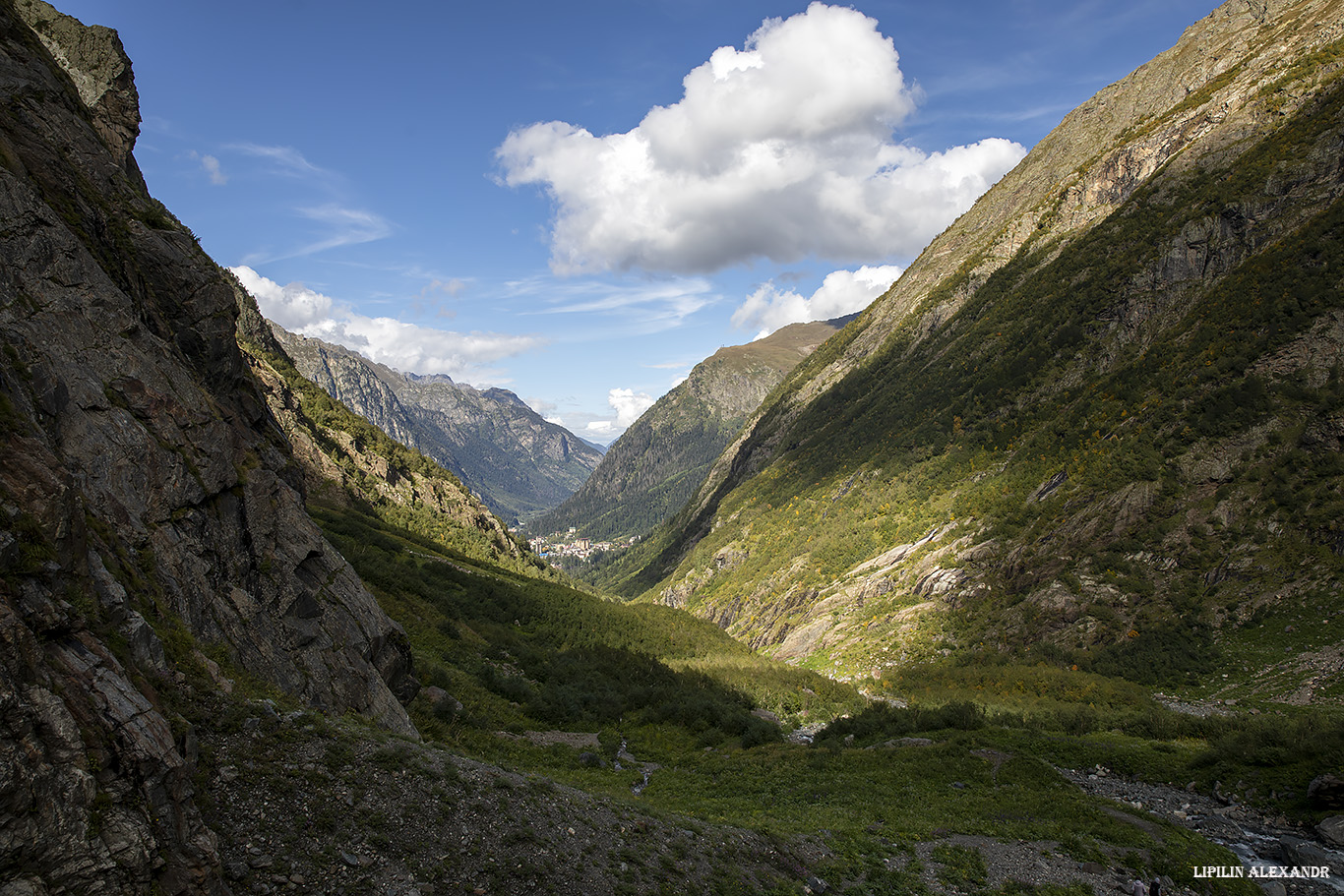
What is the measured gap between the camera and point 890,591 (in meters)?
53.1

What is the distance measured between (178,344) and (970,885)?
1223 inches

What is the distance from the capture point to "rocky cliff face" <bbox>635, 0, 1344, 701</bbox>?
31250 millimetres

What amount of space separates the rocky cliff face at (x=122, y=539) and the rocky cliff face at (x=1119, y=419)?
36.3m

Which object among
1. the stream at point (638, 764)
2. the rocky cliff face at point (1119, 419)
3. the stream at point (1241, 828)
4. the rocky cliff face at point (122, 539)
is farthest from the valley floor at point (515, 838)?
the rocky cliff face at point (1119, 419)

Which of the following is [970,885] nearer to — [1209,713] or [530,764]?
[530,764]

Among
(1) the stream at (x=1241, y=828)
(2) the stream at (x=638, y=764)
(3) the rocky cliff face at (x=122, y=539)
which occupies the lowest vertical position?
(2) the stream at (x=638, y=764)

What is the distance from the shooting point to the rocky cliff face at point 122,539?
642 centimetres

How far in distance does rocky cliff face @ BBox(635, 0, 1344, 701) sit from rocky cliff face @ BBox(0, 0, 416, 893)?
36.3 metres

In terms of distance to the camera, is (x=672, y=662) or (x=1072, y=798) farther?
(x=672, y=662)

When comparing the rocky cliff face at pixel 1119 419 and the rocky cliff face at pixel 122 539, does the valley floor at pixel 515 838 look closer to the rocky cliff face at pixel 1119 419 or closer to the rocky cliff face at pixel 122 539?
the rocky cliff face at pixel 122 539

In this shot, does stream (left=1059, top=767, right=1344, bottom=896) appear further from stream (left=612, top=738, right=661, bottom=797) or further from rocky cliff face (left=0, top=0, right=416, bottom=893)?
rocky cliff face (left=0, top=0, right=416, bottom=893)

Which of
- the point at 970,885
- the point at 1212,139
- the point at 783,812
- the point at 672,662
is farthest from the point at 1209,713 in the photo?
the point at 1212,139

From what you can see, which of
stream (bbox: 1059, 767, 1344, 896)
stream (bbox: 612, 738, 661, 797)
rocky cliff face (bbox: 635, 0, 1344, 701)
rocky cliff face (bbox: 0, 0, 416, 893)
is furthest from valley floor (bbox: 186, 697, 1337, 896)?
rocky cliff face (bbox: 635, 0, 1344, 701)

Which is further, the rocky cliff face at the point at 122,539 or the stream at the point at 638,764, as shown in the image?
the stream at the point at 638,764
